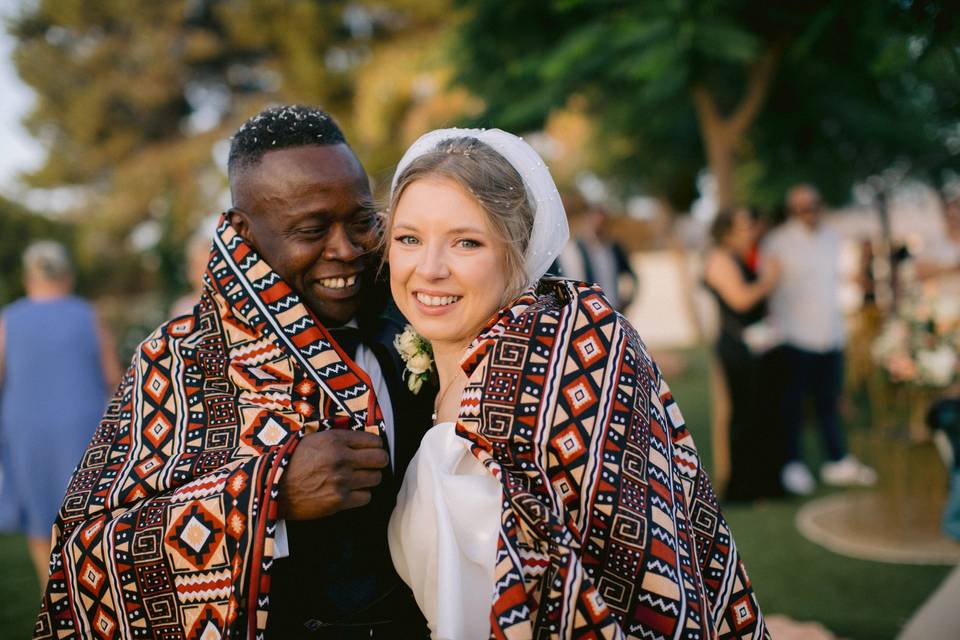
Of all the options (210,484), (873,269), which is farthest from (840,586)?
(873,269)

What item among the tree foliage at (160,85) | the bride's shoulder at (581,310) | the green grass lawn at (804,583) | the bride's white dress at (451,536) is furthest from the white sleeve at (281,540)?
the tree foliage at (160,85)

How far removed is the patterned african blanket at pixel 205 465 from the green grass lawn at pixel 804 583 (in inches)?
128

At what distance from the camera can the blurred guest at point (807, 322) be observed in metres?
6.43

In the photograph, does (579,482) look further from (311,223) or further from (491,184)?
(311,223)

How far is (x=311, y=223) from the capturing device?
198 cm

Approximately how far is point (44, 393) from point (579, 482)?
4353 millimetres

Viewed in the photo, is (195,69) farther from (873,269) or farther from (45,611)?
(45,611)

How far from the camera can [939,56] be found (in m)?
2.85

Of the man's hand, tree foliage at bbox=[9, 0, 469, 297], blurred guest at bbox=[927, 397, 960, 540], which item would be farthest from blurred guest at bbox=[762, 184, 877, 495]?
tree foliage at bbox=[9, 0, 469, 297]

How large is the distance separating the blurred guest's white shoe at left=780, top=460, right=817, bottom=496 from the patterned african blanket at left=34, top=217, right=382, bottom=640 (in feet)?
17.6

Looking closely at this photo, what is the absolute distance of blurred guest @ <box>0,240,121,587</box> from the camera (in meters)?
4.75

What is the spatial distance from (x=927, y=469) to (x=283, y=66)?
1605cm

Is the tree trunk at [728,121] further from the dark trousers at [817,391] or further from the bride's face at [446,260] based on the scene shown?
the bride's face at [446,260]

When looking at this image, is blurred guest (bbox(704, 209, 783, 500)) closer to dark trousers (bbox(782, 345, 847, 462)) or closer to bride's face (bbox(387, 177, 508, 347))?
dark trousers (bbox(782, 345, 847, 462))
